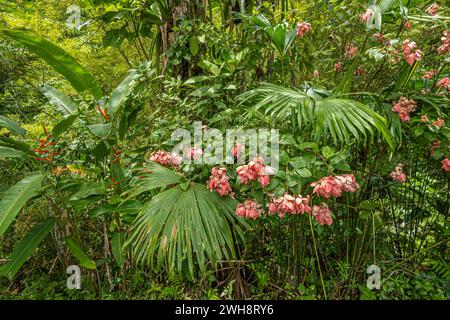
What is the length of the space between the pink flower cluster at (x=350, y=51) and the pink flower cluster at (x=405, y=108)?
47 cm

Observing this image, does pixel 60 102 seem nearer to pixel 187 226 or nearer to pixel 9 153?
pixel 9 153

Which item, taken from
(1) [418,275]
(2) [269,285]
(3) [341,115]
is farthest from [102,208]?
(1) [418,275]

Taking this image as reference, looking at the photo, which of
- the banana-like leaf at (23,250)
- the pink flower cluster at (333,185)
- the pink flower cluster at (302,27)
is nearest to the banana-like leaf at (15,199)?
the banana-like leaf at (23,250)

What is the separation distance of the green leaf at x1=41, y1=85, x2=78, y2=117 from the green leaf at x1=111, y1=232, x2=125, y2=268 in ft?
2.27

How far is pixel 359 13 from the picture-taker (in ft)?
4.51

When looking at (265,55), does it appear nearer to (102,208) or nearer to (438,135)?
(438,135)

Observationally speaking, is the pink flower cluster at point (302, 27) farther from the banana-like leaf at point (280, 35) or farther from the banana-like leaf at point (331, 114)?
the banana-like leaf at point (331, 114)

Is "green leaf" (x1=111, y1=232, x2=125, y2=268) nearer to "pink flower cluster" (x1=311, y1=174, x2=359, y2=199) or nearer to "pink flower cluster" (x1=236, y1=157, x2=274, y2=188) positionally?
"pink flower cluster" (x1=236, y1=157, x2=274, y2=188)

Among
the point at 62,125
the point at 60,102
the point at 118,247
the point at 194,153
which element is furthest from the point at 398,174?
the point at 60,102

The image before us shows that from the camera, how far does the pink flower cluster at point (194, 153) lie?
1142mm

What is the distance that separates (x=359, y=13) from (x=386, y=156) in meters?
0.67

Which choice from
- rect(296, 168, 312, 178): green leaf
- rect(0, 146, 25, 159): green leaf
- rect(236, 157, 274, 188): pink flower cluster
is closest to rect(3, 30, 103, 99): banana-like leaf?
rect(0, 146, 25, 159): green leaf

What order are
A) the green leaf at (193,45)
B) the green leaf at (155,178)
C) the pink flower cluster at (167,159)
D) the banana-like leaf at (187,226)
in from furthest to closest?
the green leaf at (193,45) < the pink flower cluster at (167,159) < the green leaf at (155,178) < the banana-like leaf at (187,226)

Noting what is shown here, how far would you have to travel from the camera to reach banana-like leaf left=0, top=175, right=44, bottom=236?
1.06 meters
